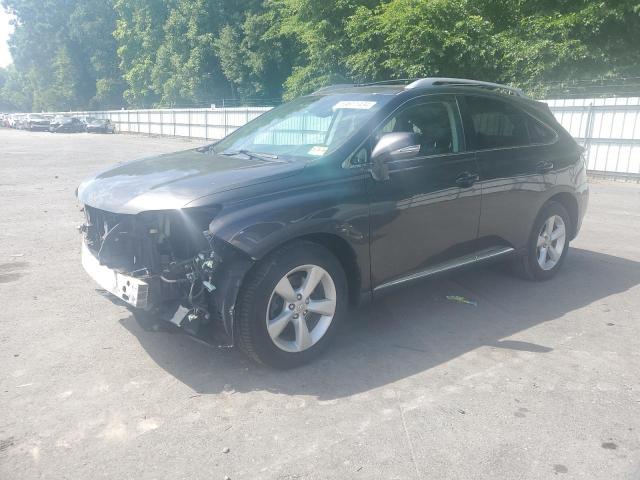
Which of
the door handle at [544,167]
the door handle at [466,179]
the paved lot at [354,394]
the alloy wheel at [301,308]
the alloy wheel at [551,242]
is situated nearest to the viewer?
the paved lot at [354,394]

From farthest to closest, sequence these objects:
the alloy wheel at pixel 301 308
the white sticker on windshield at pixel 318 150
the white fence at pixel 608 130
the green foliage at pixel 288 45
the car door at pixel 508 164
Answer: the green foliage at pixel 288 45
the white fence at pixel 608 130
the car door at pixel 508 164
the white sticker on windshield at pixel 318 150
the alloy wheel at pixel 301 308

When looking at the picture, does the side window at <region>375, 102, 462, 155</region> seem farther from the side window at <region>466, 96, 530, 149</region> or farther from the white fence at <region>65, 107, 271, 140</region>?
the white fence at <region>65, 107, 271, 140</region>

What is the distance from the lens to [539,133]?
5.33 meters

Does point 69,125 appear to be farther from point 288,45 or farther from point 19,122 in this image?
point 288,45

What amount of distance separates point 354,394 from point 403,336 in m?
0.97

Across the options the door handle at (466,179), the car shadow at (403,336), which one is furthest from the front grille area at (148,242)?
the door handle at (466,179)

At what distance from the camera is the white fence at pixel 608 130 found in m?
13.4

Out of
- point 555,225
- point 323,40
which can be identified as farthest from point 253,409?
point 323,40

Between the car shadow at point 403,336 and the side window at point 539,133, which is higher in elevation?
the side window at point 539,133

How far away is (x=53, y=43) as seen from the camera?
7375 cm

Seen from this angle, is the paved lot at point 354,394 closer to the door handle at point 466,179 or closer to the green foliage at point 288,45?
the door handle at point 466,179

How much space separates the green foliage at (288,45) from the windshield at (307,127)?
17.8 m

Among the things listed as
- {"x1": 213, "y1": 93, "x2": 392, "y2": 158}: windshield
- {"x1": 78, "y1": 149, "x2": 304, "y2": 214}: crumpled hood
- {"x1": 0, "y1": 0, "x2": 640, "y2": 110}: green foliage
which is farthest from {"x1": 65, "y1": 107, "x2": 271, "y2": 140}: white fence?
{"x1": 78, "y1": 149, "x2": 304, "y2": 214}: crumpled hood

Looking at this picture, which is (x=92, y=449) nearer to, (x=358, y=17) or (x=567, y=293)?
(x=567, y=293)
